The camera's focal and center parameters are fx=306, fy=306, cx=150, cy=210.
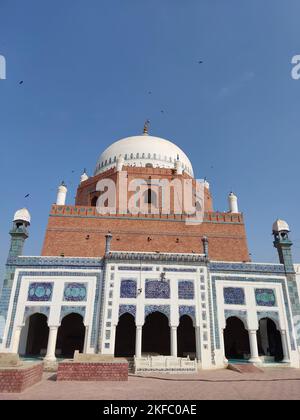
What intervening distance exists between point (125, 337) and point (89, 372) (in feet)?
24.9

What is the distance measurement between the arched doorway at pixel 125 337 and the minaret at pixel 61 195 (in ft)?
30.2

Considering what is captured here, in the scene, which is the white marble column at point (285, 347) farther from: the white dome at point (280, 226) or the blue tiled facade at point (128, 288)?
the blue tiled facade at point (128, 288)

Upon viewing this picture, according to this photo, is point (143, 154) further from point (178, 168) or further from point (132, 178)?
point (132, 178)

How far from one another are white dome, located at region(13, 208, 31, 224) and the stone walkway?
379 inches

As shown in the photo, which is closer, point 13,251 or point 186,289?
point 186,289

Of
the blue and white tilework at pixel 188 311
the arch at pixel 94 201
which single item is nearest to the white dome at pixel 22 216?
the arch at pixel 94 201

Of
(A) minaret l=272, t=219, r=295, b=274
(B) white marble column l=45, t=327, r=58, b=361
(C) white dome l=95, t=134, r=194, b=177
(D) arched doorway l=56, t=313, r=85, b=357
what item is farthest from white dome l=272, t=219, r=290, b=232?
(B) white marble column l=45, t=327, r=58, b=361

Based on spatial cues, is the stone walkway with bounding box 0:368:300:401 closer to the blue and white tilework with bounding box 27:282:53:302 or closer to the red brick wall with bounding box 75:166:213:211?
the blue and white tilework with bounding box 27:282:53:302

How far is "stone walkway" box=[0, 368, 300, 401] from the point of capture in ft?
25.1

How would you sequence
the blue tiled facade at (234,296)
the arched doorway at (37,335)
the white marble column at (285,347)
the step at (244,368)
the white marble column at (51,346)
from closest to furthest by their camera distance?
the step at (244,368) < the white marble column at (51,346) < the white marble column at (285,347) < the blue tiled facade at (234,296) < the arched doorway at (37,335)

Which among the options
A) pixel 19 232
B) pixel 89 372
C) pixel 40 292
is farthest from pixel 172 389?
pixel 19 232

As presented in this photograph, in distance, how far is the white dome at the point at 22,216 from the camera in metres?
17.2

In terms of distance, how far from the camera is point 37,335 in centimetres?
1770
